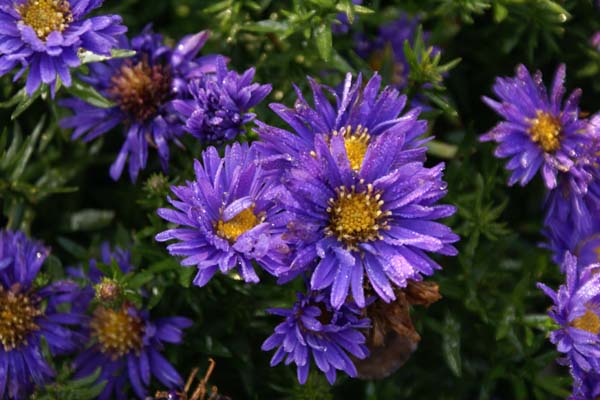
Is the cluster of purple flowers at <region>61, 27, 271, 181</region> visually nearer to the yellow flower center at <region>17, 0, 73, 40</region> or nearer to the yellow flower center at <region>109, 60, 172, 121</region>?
the yellow flower center at <region>109, 60, 172, 121</region>

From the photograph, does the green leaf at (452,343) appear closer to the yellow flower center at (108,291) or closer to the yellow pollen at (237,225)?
the yellow pollen at (237,225)

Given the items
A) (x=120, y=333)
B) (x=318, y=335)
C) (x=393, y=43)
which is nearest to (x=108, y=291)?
(x=120, y=333)

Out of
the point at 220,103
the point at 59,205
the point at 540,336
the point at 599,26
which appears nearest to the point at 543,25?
the point at 599,26

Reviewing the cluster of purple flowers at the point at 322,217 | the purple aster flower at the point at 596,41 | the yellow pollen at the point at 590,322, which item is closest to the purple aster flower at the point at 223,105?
the cluster of purple flowers at the point at 322,217

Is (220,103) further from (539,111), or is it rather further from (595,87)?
(595,87)

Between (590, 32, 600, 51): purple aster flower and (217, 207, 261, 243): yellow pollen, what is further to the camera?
(590, 32, 600, 51): purple aster flower

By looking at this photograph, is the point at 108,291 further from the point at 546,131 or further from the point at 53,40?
the point at 546,131

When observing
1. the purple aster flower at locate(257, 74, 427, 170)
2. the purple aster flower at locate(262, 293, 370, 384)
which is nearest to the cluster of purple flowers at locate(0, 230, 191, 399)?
the purple aster flower at locate(262, 293, 370, 384)
